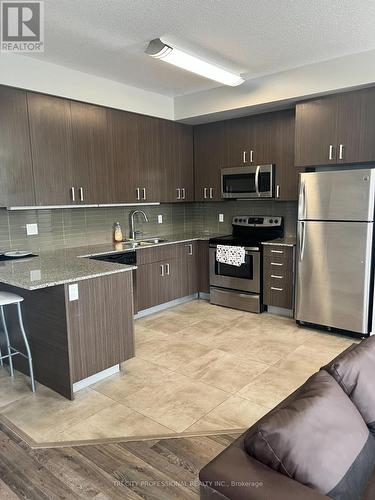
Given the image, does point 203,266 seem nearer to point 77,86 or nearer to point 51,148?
point 51,148

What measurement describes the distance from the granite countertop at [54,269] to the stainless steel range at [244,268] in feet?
5.01

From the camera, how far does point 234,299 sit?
4.70m

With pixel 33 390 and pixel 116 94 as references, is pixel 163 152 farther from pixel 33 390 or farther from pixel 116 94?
pixel 33 390

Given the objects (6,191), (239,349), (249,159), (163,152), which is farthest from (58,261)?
(249,159)

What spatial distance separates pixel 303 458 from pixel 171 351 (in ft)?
8.04

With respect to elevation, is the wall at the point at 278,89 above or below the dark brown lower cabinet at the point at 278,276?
above

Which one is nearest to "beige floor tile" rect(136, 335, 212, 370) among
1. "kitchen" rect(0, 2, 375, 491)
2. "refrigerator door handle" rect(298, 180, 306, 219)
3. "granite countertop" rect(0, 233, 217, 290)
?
"kitchen" rect(0, 2, 375, 491)

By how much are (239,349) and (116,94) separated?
3.06 metres

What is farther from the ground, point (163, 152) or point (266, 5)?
point (266, 5)

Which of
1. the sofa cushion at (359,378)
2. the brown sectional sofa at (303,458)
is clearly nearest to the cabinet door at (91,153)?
the sofa cushion at (359,378)

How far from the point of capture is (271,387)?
9.20 feet

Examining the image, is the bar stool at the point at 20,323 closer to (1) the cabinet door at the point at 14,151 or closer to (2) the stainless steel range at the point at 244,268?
(1) the cabinet door at the point at 14,151

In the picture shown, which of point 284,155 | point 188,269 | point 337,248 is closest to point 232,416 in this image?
point 337,248

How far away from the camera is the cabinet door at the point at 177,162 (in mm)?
4863
